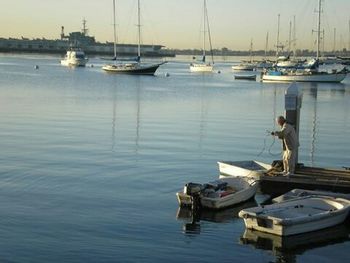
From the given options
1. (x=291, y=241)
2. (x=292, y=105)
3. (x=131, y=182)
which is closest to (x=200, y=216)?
(x=291, y=241)

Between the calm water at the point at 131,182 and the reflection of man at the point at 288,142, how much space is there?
1949mm

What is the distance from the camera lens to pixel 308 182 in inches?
691

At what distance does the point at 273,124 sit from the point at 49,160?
57.2 feet

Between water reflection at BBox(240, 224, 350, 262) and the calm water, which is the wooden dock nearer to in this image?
the calm water

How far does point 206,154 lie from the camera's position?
79.3 ft

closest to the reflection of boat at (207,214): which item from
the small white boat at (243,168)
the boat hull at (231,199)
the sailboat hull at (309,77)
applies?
the boat hull at (231,199)

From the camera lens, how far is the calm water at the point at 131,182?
12.9 metres

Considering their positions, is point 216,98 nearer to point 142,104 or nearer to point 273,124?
point 142,104

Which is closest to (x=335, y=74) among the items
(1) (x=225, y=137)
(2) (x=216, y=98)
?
(2) (x=216, y=98)

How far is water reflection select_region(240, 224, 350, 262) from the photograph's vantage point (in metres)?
13.1

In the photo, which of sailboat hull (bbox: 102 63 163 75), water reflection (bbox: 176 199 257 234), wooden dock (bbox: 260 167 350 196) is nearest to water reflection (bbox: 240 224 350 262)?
water reflection (bbox: 176 199 257 234)

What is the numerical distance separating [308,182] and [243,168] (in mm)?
2379

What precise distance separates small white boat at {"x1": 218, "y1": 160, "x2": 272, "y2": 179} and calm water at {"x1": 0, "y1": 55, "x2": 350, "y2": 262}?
0.75 metres

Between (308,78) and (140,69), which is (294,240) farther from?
(140,69)
